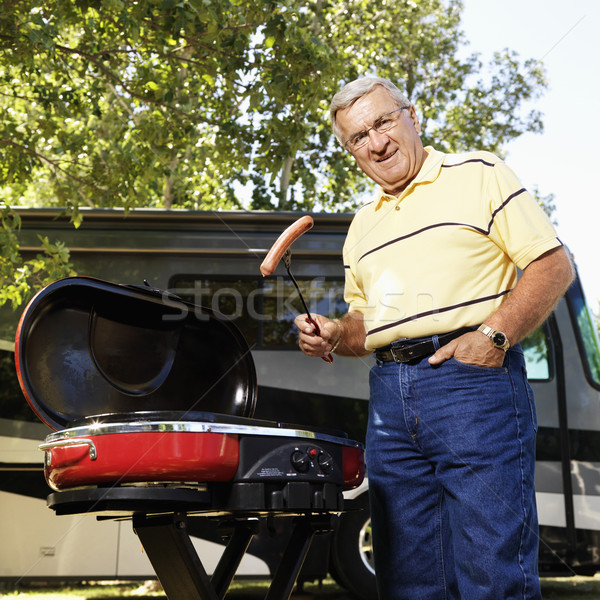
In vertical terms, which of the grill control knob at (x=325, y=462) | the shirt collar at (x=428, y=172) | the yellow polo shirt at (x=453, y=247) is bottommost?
the grill control knob at (x=325, y=462)

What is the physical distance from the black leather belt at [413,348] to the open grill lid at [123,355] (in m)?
0.76

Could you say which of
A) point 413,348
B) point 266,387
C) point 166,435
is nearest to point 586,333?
point 266,387

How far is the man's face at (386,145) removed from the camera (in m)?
2.30

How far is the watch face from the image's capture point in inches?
76.4

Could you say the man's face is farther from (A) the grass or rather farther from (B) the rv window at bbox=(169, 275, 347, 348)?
(A) the grass

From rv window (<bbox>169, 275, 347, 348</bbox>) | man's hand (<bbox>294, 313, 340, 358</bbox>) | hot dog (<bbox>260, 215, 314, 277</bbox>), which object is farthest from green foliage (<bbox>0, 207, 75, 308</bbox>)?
hot dog (<bbox>260, 215, 314, 277</bbox>)

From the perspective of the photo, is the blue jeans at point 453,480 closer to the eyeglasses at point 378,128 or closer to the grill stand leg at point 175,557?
the grill stand leg at point 175,557

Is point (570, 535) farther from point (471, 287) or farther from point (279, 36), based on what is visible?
point (279, 36)

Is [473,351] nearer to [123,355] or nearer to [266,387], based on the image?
[123,355]

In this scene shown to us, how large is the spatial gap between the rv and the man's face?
2948 millimetres

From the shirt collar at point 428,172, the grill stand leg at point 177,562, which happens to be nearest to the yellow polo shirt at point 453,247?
the shirt collar at point 428,172

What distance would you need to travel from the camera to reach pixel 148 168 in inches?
252

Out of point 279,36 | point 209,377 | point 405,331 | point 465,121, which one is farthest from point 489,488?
point 465,121

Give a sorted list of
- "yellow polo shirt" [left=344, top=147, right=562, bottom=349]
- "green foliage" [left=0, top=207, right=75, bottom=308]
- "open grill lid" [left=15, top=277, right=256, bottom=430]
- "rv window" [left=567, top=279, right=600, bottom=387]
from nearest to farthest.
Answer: "yellow polo shirt" [left=344, top=147, right=562, bottom=349] → "open grill lid" [left=15, top=277, right=256, bottom=430] → "green foliage" [left=0, top=207, right=75, bottom=308] → "rv window" [left=567, top=279, right=600, bottom=387]
